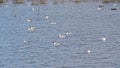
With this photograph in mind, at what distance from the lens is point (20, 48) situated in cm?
3188

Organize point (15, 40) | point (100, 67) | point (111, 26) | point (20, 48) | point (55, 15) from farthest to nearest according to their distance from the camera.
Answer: point (55, 15) → point (111, 26) → point (15, 40) → point (20, 48) → point (100, 67)

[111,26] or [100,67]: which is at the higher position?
[100,67]

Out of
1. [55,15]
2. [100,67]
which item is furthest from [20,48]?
[55,15]

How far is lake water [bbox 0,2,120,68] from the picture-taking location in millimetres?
27953

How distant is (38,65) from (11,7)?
33.0m

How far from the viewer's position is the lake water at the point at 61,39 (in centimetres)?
2795

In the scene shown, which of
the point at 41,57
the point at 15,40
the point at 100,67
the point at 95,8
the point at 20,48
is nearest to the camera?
the point at 100,67

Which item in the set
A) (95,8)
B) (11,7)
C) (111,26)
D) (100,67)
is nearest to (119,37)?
(111,26)

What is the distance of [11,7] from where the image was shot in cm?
5950

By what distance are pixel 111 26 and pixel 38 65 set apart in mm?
14855

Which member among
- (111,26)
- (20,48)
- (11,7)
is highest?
(20,48)

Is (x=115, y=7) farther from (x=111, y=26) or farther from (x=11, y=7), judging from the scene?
(x=111, y=26)

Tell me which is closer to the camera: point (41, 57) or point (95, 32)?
point (41, 57)

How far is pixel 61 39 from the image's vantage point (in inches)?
1369
